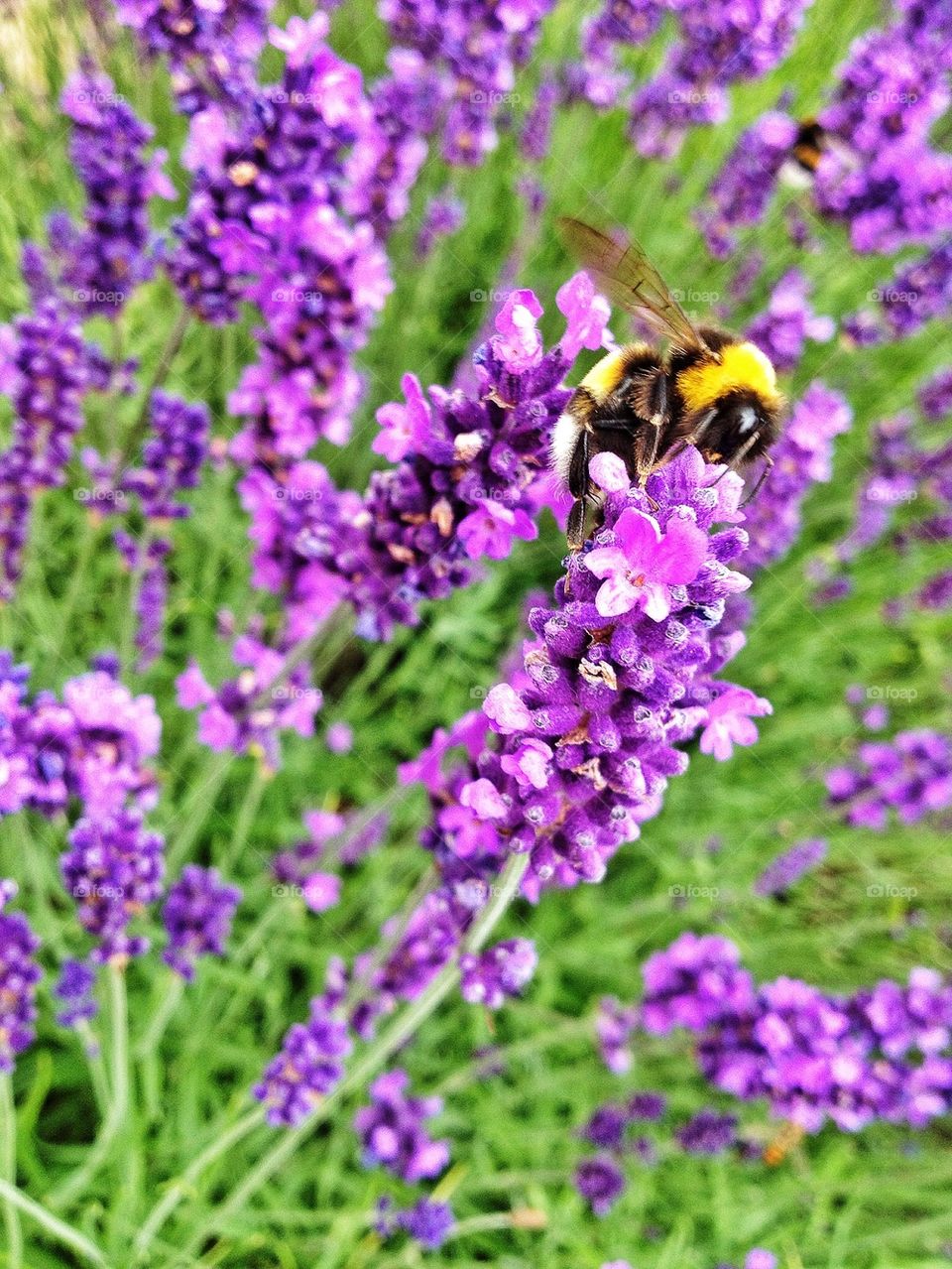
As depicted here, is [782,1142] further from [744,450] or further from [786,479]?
[744,450]

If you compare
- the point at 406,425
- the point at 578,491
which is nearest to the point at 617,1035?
the point at 578,491

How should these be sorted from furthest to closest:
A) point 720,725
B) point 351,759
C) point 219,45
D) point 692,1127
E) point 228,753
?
1. point 351,759
2. point 692,1127
3. point 228,753
4. point 219,45
5. point 720,725

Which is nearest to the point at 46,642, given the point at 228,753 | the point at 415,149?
the point at 228,753

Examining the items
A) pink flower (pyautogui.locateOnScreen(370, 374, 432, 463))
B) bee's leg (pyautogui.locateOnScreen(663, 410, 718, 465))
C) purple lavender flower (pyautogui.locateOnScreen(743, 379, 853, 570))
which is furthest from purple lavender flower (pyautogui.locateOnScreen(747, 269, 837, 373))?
pink flower (pyautogui.locateOnScreen(370, 374, 432, 463))

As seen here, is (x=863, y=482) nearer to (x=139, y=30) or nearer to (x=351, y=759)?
(x=351, y=759)

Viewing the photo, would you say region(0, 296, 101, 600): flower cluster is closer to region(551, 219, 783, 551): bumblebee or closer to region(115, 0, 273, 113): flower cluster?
region(115, 0, 273, 113): flower cluster

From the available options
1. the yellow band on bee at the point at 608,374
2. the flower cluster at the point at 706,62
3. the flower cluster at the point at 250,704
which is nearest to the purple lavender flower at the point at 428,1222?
the flower cluster at the point at 250,704
